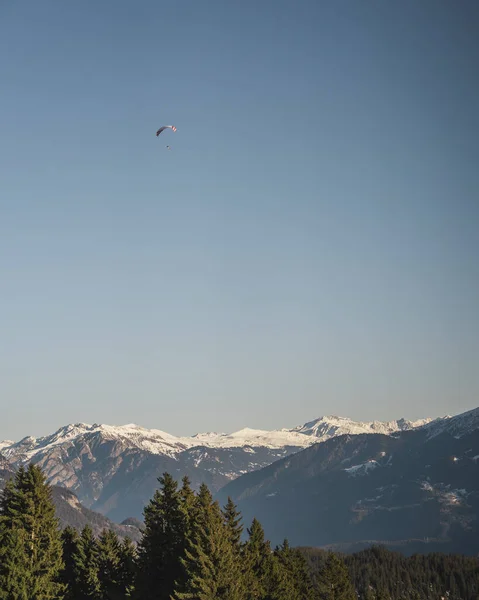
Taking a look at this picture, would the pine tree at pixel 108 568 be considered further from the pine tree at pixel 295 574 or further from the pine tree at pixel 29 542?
the pine tree at pixel 295 574

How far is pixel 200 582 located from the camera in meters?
61.3

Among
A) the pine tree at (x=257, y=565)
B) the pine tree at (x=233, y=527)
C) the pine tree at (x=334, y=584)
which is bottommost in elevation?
the pine tree at (x=334, y=584)

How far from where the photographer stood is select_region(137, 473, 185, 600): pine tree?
71125 mm

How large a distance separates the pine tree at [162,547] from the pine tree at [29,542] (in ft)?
32.4

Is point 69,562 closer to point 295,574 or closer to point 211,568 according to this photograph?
point 211,568

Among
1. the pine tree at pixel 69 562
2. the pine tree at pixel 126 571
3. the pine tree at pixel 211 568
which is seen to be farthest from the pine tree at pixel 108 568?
the pine tree at pixel 211 568

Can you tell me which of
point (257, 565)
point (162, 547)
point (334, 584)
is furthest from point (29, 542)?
point (334, 584)

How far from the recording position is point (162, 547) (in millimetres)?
73750

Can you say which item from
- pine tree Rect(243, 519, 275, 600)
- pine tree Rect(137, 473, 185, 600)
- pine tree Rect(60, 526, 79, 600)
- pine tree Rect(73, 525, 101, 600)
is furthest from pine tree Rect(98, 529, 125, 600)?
pine tree Rect(243, 519, 275, 600)

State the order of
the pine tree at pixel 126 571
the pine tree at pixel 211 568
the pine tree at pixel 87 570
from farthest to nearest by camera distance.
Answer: the pine tree at pixel 87 570
the pine tree at pixel 126 571
the pine tree at pixel 211 568

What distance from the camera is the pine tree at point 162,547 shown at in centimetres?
7112

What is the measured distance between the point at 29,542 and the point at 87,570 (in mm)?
15028

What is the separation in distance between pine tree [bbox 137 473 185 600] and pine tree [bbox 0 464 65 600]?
9.87 metres

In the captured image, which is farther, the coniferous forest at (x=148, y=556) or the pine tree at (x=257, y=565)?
the pine tree at (x=257, y=565)
